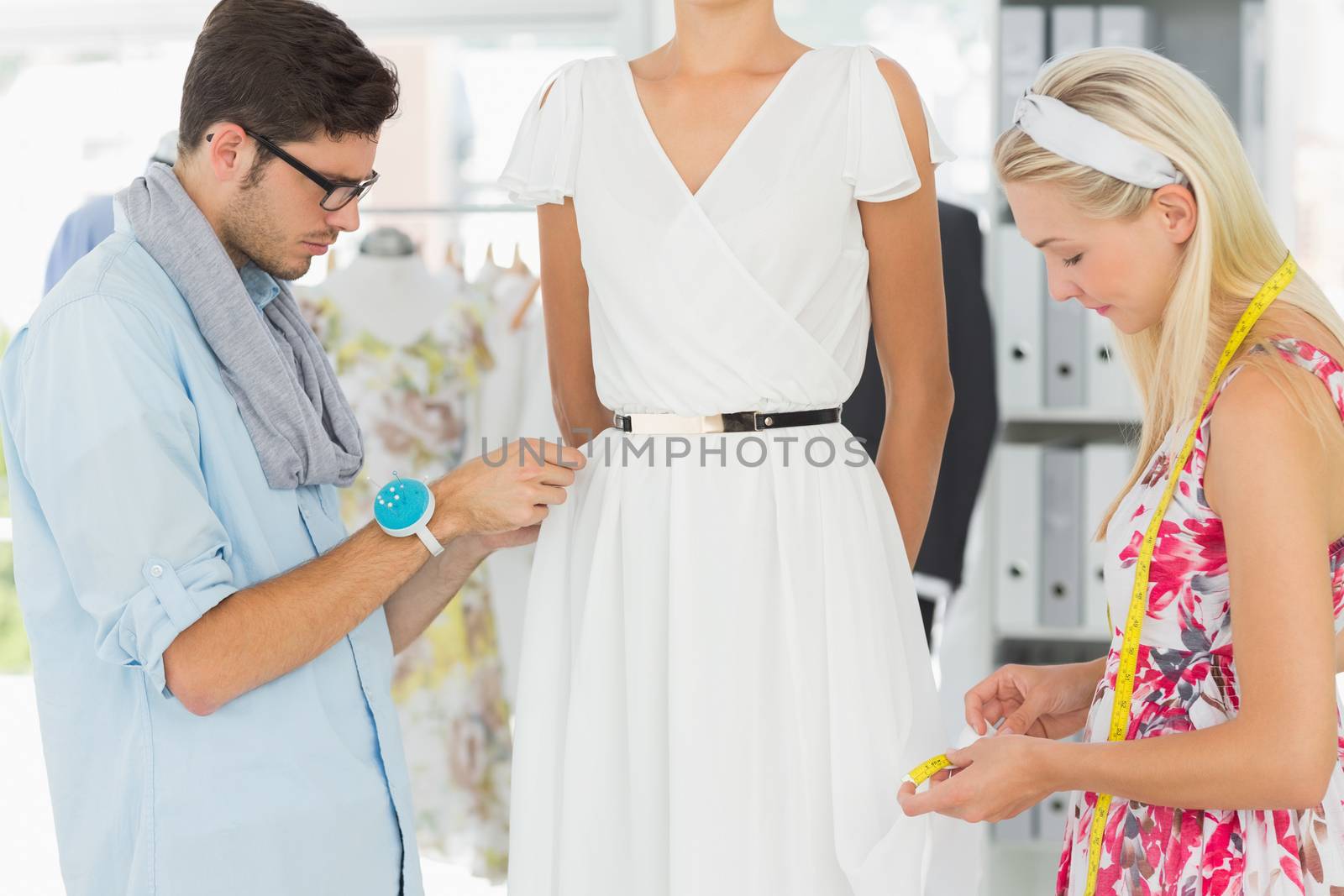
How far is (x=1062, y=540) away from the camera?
2.64 m

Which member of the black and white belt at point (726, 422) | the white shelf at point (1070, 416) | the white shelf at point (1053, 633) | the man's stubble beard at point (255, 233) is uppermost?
the man's stubble beard at point (255, 233)

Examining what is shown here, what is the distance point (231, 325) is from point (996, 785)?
0.83 metres

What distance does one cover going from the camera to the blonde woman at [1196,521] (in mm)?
940

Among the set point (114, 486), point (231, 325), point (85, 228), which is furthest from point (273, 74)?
point (85, 228)

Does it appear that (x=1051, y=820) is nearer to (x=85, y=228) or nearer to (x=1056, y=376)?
(x=1056, y=376)

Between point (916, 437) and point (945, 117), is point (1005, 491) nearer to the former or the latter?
point (945, 117)

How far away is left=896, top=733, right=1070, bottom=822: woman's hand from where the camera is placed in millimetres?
1028

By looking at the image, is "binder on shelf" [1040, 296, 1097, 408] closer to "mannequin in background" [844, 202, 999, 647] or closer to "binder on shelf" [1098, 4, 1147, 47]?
"mannequin in background" [844, 202, 999, 647]

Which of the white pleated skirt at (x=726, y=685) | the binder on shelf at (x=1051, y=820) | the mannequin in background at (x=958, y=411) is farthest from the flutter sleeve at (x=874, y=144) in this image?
the binder on shelf at (x=1051, y=820)

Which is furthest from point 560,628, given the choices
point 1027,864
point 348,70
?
point 1027,864

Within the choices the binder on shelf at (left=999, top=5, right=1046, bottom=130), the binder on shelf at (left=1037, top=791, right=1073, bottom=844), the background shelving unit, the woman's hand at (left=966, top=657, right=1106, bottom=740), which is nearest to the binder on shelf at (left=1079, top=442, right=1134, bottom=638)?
the background shelving unit

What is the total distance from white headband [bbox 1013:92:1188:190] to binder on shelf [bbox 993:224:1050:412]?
1508mm

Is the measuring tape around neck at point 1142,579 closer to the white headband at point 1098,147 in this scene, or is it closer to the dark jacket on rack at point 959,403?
the white headband at point 1098,147

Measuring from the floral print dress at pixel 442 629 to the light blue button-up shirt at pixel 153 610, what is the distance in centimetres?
122
